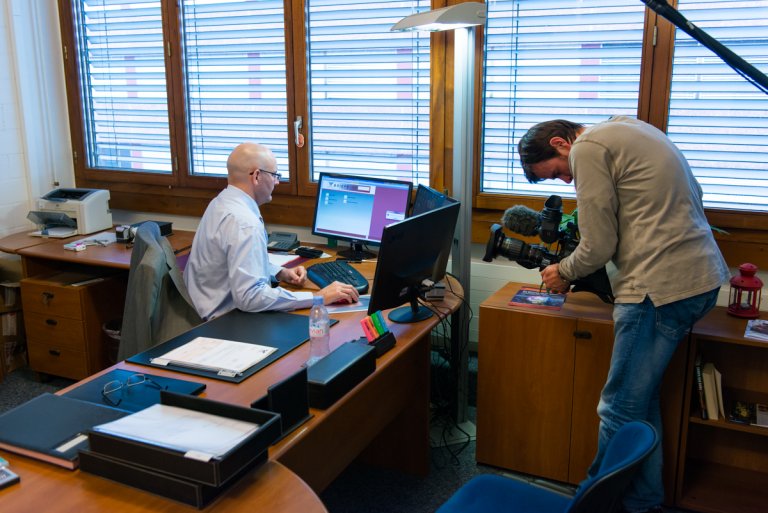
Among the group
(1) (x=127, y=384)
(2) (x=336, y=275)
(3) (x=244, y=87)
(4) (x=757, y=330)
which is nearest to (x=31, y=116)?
(3) (x=244, y=87)

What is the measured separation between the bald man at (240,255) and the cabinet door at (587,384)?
90 centimetres

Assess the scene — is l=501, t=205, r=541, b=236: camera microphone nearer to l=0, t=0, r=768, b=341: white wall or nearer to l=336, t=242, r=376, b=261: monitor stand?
l=336, t=242, r=376, b=261: monitor stand

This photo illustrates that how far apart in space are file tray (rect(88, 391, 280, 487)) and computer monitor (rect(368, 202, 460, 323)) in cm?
81

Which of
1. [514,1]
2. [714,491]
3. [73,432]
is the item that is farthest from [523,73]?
[73,432]

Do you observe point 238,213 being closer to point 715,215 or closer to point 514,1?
point 514,1

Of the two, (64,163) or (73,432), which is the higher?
(64,163)

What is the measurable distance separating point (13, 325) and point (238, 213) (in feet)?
6.59

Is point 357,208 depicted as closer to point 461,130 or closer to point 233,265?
point 461,130

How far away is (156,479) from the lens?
4.86 ft

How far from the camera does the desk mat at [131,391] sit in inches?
73.7

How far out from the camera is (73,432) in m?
1.70

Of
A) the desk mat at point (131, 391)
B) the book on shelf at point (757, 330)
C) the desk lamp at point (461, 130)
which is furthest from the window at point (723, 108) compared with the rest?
the desk mat at point (131, 391)

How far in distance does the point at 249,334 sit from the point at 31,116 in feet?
9.15

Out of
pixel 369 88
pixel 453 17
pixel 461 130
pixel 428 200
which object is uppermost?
pixel 453 17
